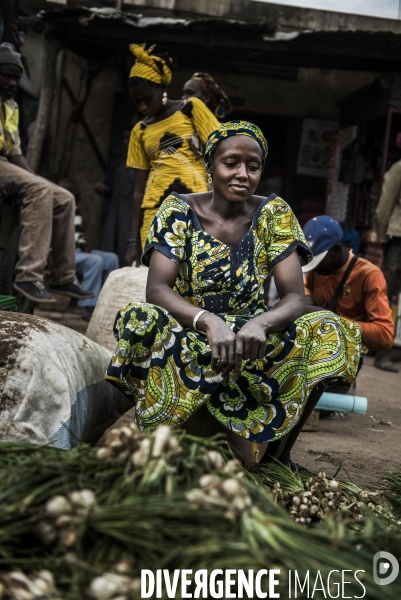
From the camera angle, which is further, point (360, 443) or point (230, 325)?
point (360, 443)

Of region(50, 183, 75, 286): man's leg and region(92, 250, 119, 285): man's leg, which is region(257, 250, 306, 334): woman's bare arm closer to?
region(50, 183, 75, 286): man's leg

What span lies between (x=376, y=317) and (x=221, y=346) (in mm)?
2008

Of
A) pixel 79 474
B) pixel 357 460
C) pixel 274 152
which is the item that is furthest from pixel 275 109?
pixel 79 474

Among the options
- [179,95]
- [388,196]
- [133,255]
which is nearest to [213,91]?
[133,255]

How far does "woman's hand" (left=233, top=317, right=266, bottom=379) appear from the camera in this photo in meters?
2.69

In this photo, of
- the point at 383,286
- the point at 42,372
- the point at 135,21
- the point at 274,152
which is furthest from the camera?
the point at 274,152

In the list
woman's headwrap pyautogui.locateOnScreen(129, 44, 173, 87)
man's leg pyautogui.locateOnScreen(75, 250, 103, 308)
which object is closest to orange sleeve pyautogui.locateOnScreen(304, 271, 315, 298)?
woman's headwrap pyautogui.locateOnScreen(129, 44, 173, 87)

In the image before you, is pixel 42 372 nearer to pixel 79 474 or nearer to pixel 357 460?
pixel 79 474

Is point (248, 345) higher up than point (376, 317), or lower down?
higher up

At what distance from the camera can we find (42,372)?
2773 mm

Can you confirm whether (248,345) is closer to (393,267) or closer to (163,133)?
(163,133)

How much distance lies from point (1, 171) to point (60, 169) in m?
3.98

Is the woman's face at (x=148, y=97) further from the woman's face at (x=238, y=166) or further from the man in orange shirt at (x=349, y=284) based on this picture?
the woman's face at (x=238, y=166)

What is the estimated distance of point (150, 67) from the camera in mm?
5340
